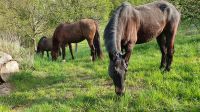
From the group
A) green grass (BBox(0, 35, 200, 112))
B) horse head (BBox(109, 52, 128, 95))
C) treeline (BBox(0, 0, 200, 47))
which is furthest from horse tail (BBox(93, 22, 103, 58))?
treeline (BBox(0, 0, 200, 47))

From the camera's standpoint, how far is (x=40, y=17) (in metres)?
28.6

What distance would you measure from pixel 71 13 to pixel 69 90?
704 inches

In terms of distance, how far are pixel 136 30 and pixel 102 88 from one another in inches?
72.4

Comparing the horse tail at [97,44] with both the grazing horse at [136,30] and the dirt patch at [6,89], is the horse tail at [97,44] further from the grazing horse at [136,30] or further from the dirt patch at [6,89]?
the dirt patch at [6,89]

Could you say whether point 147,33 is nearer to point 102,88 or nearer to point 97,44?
point 102,88

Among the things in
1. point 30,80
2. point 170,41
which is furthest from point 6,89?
point 170,41

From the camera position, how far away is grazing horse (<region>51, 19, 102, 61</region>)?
43.1 feet

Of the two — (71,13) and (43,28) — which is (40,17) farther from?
(71,13)

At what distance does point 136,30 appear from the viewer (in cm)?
811

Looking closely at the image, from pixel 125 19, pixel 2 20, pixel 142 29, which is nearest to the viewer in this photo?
pixel 125 19

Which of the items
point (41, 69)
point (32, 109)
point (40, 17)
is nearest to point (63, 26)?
point (41, 69)

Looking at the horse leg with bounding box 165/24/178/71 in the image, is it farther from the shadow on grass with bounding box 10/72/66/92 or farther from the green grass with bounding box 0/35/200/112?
the shadow on grass with bounding box 10/72/66/92

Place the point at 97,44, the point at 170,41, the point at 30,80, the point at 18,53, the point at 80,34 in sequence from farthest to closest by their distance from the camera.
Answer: the point at 80,34 < the point at 97,44 < the point at 18,53 < the point at 30,80 < the point at 170,41

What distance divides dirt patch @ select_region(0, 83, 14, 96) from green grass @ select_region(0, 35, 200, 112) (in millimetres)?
193
